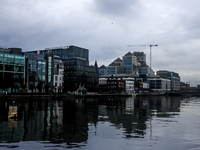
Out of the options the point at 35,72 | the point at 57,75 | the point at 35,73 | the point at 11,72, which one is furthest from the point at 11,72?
the point at 57,75

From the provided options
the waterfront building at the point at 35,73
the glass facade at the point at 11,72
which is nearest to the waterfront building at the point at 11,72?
the glass facade at the point at 11,72

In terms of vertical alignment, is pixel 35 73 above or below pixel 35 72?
below

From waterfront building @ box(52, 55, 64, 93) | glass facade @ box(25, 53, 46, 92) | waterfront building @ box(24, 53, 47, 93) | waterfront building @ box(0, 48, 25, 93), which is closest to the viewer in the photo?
waterfront building @ box(0, 48, 25, 93)

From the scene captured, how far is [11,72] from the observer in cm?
Answer: 13950

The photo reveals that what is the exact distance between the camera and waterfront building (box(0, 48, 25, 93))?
135 metres

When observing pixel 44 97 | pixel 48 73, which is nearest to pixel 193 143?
pixel 44 97

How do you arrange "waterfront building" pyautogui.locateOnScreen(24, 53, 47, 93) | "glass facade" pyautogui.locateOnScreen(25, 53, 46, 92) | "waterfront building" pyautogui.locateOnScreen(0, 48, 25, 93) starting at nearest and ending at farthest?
1. "waterfront building" pyautogui.locateOnScreen(0, 48, 25, 93)
2. "waterfront building" pyautogui.locateOnScreen(24, 53, 47, 93)
3. "glass facade" pyautogui.locateOnScreen(25, 53, 46, 92)

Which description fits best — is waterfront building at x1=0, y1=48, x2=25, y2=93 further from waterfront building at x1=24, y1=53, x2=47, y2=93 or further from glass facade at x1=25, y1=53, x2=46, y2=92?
glass facade at x1=25, y1=53, x2=46, y2=92

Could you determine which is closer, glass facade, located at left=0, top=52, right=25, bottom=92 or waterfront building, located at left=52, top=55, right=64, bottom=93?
glass facade, located at left=0, top=52, right=25, bottom=92

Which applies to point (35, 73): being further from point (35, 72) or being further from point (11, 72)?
point (11, 72)

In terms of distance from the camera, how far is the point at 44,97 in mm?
126375

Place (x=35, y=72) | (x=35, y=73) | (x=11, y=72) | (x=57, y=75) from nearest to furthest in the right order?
(x=11, y=72)
(x=35, y=73)
(x=35, y=72)
(x=57, y=75)

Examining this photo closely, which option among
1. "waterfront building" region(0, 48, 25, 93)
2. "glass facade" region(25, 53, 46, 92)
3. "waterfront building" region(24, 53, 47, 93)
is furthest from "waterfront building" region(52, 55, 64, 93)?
"waterfront building" region(0, 48, 25, 93)

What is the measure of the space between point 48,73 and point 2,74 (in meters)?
38.3
